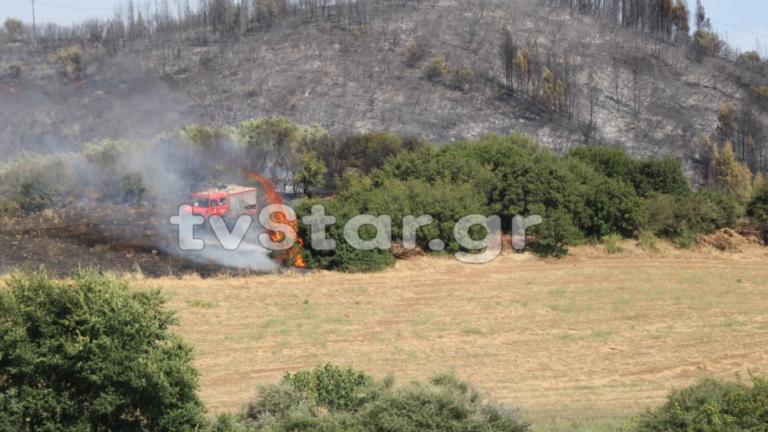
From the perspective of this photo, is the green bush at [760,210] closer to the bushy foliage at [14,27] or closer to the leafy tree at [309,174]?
the leafy tree at [309,174]

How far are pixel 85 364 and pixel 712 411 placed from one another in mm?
8123

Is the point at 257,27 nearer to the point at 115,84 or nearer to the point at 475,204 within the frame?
the point at 115,84

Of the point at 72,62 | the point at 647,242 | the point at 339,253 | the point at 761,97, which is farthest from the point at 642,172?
the point at 72,62

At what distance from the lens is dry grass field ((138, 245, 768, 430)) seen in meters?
18.4

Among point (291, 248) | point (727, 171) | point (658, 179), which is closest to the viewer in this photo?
point (291, 248)

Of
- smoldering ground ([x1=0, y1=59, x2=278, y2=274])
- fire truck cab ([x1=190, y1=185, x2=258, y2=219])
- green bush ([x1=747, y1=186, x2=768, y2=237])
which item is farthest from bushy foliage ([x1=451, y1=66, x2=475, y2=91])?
fire truck cab ([x1=190, y1=185, x2=258, y2=219])

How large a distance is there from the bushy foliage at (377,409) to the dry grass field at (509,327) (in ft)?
7.48

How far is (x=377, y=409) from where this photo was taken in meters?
12.3

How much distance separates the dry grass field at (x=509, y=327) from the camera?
1839 centimetres

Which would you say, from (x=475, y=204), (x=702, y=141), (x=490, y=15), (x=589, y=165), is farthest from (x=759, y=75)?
(x=475, y=204)

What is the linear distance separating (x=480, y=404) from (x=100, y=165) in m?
33.9

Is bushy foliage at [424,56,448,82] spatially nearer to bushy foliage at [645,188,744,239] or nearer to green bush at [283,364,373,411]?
bushy foliage at [645,188,744,239]

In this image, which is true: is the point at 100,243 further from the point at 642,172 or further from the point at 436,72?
the point at 436,72

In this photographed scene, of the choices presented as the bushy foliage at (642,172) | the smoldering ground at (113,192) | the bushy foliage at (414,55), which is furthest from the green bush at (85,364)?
the bushy foliage at (414,55)
